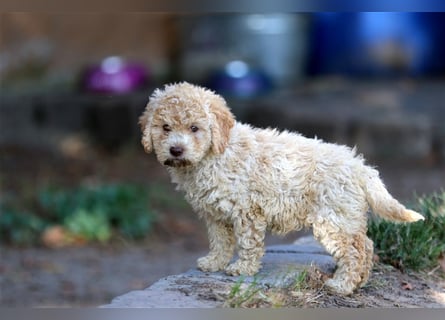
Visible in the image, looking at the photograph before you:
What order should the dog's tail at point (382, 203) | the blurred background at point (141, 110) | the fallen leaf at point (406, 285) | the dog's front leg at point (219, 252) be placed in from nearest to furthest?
the dog's tail at point (382, 203) < the dog's front leg at point (219, 252) < the fallen leaf at point (406, 285) < the blurred background at point (141, 110)

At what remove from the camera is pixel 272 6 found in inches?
207

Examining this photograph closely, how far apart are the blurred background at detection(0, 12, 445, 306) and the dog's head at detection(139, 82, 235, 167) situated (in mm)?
3789

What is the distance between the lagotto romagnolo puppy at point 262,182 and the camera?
4699 millimetres

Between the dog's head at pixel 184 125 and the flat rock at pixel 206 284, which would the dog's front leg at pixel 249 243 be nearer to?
the flat rock at pixel 206 284

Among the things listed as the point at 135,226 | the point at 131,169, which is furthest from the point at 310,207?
the point at 131,169

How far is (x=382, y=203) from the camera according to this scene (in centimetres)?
476

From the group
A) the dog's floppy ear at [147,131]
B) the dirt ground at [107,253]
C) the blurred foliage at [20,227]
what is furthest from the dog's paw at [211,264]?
the blurred foliage at [20,227]

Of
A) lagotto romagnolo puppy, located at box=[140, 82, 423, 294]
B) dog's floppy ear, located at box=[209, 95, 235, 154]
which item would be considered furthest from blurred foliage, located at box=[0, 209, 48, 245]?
dog's floppy ear, located at box=[209, 95, 235, 154]

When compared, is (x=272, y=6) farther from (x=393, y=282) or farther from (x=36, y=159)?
(x=36, y=159)

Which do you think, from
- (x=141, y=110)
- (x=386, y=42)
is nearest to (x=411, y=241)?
(x=141, y=110)

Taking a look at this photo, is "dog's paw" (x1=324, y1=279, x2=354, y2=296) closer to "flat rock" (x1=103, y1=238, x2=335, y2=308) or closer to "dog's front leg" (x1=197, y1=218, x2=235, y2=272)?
"flat rock" (x1=103, y1=238, x2=335, y2=308)

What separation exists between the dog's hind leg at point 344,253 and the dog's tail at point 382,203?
18 cm

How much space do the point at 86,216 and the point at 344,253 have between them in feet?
19.1

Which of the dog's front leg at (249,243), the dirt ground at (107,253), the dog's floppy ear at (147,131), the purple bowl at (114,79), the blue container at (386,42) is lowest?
the dirt ground at (107,253)
